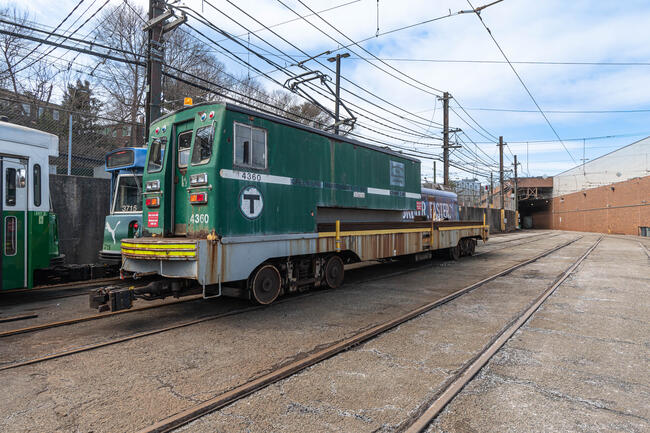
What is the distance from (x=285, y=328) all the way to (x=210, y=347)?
3.88 ft

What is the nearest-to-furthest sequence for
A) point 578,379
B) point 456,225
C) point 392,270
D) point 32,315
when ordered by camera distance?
point 578,379 → point 32,315 → point 392,270 → point 456,225

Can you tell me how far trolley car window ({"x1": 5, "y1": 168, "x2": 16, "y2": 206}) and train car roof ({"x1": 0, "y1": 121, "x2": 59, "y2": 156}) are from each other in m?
0.35

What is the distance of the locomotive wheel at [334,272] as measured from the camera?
8336 mm

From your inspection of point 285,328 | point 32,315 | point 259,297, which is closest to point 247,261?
point 259,297

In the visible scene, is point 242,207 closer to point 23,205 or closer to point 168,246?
point 168,246

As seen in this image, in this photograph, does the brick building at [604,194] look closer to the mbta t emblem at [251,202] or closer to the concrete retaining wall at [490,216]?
the concrete retaining wall at [490,216]

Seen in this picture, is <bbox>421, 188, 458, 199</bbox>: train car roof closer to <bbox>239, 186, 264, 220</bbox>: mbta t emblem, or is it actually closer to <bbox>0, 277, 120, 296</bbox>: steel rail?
<bbox>239, 186, 264, 220</bbox>: mbta t emblem

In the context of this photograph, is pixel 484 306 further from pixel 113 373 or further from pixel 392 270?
pixel 113 373

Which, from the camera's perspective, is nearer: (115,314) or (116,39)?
(115,314)

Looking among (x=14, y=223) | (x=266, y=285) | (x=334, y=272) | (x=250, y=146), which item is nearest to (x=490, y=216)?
(x=334, y=272)

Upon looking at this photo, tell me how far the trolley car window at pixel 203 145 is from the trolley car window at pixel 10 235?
3.57 m

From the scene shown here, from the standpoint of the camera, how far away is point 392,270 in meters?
11.7

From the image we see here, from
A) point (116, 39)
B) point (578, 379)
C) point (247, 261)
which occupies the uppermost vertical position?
point (116, 39)

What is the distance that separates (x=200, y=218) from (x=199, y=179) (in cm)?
66
